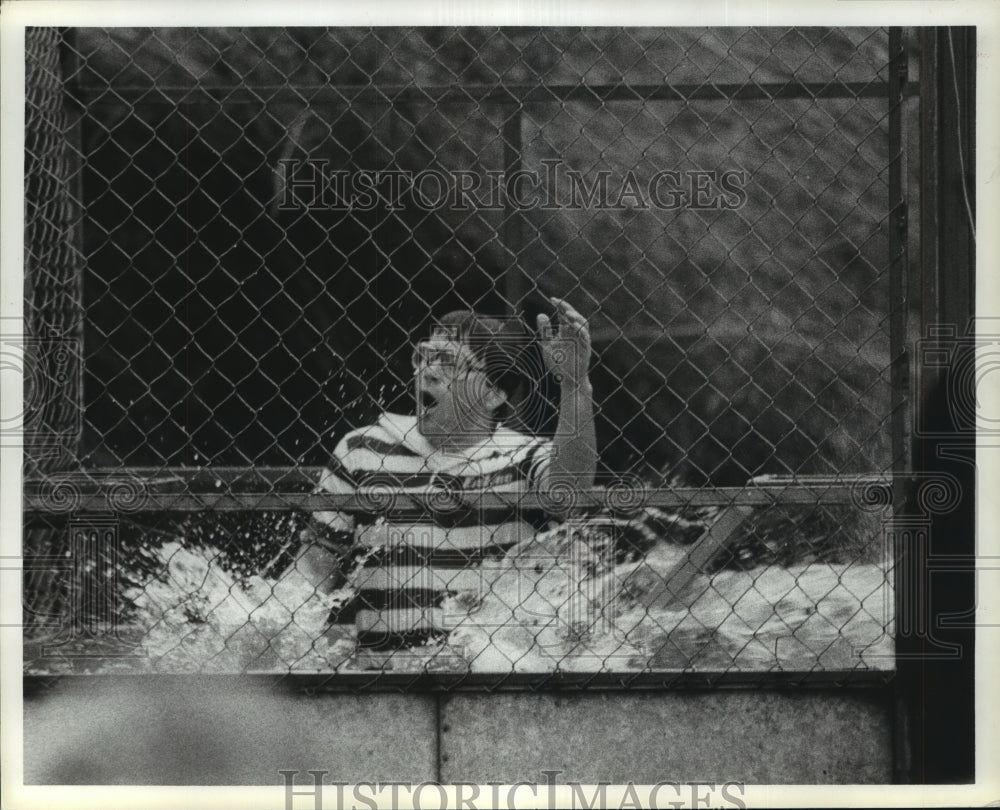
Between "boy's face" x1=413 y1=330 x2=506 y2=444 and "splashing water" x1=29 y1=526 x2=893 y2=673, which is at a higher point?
"boy's face" x1=413 y1=330 x2=506 y2=444

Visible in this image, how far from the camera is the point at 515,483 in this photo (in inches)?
90.7

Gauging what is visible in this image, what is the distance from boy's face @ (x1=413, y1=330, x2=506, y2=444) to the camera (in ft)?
7.52

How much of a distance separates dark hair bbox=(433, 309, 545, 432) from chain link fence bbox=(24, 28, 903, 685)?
3cm

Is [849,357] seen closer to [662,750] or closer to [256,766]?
[662,750]

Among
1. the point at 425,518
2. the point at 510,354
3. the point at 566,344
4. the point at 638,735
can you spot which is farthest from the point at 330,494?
the point at 638,735

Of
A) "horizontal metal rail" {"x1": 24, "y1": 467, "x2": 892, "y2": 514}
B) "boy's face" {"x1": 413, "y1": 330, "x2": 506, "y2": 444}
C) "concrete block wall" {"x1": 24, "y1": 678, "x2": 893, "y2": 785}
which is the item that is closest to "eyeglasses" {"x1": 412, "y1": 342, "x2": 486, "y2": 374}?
"boy's face" {"x1": 413, "y1": 330, "x2": 506, "y2": 444}

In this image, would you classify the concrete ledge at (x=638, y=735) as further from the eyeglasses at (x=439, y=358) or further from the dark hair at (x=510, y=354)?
the eyeglasses at (x=439, y=358)

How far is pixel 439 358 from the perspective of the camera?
7.52 ft

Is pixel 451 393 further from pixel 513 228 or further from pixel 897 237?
pixel 897 237

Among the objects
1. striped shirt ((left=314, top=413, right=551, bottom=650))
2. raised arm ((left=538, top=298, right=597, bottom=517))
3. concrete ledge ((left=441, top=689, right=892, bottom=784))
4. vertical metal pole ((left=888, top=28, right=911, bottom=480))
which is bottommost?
concrete ledge ((left=441, top=689, right=892, bottom=784))

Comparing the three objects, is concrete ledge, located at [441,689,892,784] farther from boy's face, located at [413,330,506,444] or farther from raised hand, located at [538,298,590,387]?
raised hand, located at [538,298,590,387]

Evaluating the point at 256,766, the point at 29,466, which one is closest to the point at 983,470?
the point at 256,766

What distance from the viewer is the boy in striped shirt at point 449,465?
229 cm

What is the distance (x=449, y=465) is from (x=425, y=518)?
131 millimetres
